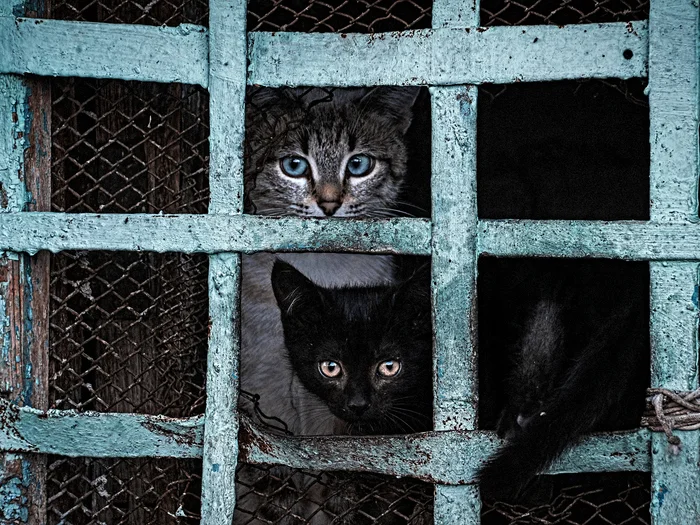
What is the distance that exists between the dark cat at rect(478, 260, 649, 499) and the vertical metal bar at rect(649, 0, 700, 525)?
0.48 feet

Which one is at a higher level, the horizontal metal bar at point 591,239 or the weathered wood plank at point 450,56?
the weathered wood plank at point 450,56

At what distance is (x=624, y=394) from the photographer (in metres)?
1.64

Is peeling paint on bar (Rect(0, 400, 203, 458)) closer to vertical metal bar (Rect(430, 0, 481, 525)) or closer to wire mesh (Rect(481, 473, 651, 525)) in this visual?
vertical metal bar (Rect(430, 0, 481, 525))

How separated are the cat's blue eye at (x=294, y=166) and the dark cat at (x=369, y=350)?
36 cm

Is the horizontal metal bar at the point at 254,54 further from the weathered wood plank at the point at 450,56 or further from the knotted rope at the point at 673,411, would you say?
the knotted rope at the point at 673,411

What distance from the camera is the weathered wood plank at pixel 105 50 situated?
5.12ft

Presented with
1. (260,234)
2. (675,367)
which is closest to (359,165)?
(260,234)

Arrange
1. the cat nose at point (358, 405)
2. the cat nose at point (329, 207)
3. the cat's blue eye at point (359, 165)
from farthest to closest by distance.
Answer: the cat's blue eye at point (359, 165)
the cat nose at point (329, 207)
the cat nose at point (358, 405)

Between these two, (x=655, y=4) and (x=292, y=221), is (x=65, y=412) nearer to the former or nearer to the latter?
(x=292, y=221)

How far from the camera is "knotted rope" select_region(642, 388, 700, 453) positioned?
4.80 ft

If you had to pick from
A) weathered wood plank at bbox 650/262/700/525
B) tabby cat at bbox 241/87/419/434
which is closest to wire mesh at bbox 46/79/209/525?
tabby cat at bbox 241/87/419/434

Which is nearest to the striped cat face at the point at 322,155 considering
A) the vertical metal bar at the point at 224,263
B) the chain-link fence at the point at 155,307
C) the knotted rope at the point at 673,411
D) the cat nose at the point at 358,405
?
the chain-link fence at the point at 155,307

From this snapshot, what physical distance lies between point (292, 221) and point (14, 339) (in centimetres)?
70

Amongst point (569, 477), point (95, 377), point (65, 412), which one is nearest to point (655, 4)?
point (569, 477)
